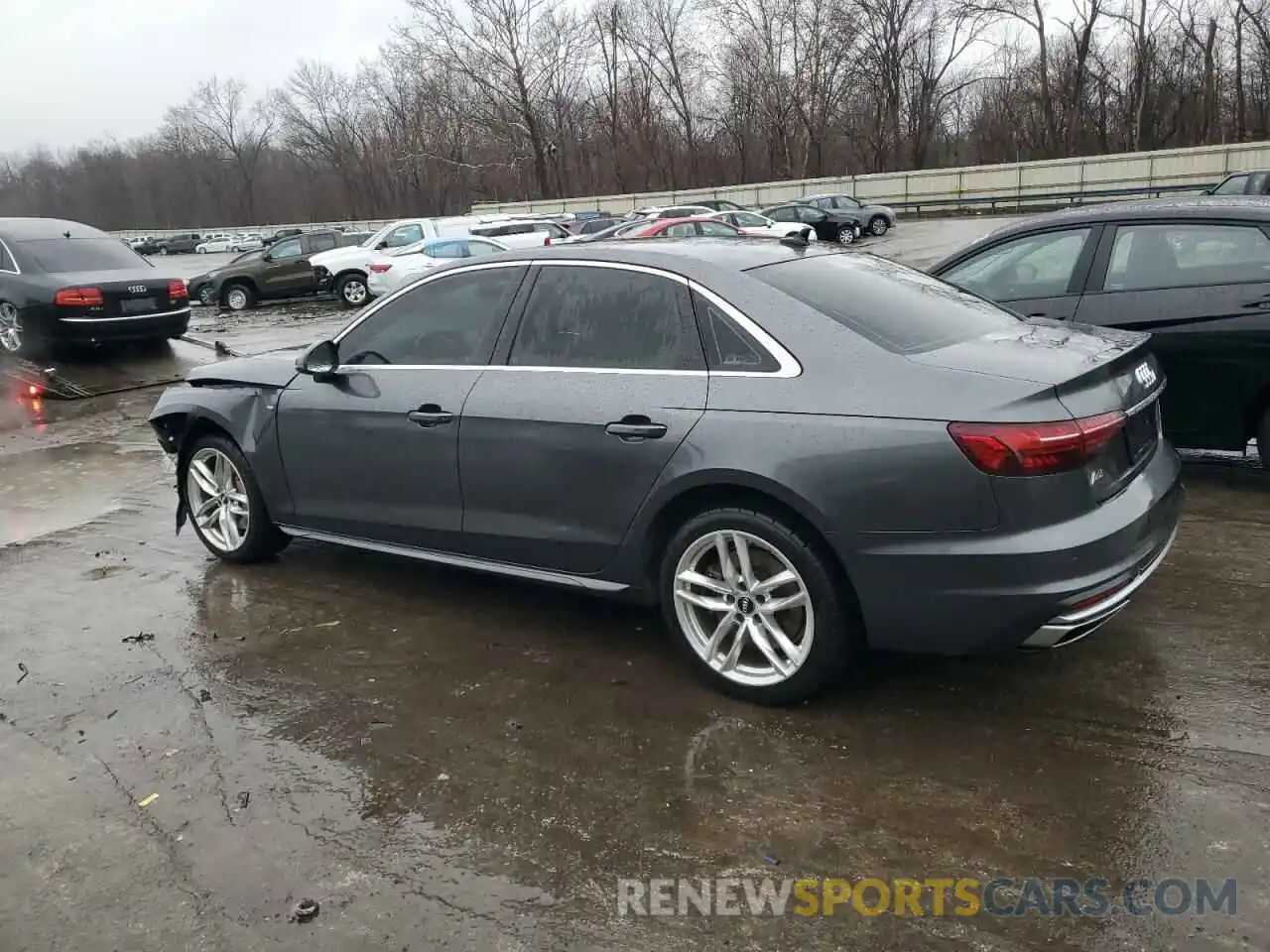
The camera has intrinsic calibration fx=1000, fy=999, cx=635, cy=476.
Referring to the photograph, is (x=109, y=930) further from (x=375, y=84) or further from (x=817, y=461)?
(x=375, y=84)

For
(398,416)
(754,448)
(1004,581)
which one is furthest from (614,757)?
(398,416)

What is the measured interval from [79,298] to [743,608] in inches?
442

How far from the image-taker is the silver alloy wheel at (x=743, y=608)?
3582mm

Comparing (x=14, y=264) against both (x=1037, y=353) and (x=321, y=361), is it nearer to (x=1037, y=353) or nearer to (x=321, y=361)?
(x=321, y=361)

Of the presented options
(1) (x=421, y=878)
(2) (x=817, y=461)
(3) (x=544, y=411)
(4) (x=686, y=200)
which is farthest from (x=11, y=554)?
(4) (x=686, y=200)

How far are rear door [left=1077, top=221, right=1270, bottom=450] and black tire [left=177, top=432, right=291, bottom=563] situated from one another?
4753mm

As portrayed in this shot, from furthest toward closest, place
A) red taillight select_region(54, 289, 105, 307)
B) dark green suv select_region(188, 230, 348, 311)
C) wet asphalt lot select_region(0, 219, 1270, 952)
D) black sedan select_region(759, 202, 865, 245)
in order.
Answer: black sedan select_region(759, 202, 865, 245) → dark green suv select_region(188, 230, 348, 311) → red taillight select_region(54, 289, 105, 307) → wet asphalt lot select_region(0, 219, 1270, 952)

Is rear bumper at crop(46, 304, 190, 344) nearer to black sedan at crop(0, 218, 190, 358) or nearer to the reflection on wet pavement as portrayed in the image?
black sedan at crop(0, 218, 190, 358)

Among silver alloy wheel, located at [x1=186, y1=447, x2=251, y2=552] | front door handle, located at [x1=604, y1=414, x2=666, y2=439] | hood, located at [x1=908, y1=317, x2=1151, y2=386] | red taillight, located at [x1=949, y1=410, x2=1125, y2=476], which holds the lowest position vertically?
silver alloy wheel, located at [x1=186, y1=447, x2=251, y2=552]

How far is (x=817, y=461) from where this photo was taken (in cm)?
336

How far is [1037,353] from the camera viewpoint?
3.58 meters

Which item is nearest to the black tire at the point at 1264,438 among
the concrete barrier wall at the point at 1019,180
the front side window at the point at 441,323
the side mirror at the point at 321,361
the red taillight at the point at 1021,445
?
the red taillight at the point at 1021,445

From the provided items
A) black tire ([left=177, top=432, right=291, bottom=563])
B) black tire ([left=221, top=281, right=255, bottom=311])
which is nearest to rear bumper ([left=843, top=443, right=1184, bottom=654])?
black tire ([left=177, top=432, right=291, bottom=563])

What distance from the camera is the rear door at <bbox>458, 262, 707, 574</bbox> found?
378 centimetres
